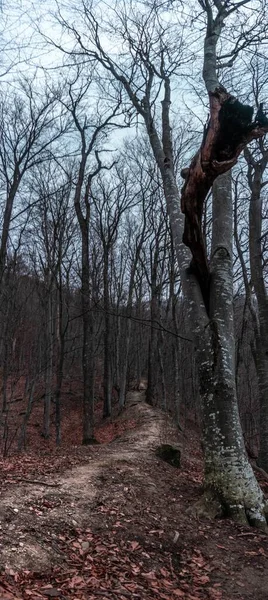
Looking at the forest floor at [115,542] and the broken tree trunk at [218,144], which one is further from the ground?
the broken tree trunk at [218,144]

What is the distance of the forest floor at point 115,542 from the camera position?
330 centimetres

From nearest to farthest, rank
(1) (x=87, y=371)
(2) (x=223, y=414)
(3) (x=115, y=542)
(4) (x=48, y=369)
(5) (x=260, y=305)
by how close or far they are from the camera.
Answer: (3) (x=115, y=542) → (2) (x=223, y=414) → (5) (x=260, y=305) → (1) (x=87, y=371) → (4) (x=48, y=369)

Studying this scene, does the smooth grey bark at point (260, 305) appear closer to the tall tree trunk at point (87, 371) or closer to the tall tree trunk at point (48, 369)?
the tall tree trunk at point (87, 371)

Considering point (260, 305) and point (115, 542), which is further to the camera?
point (260, 305)

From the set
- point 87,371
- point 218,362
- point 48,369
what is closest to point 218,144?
point 218,362

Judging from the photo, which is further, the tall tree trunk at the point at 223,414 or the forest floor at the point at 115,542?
the tall tree trunk at the point at 223,414

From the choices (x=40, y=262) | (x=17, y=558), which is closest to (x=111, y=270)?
(x=40, y=262)

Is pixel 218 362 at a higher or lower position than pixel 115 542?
higher

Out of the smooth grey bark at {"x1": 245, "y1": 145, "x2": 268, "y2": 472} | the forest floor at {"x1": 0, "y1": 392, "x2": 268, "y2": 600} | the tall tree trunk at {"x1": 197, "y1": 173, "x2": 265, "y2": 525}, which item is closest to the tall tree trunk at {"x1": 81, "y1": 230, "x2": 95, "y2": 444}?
the smooth grey bark at {"x1": 245, "y1": 145, "x2": 268, "y2": 472}

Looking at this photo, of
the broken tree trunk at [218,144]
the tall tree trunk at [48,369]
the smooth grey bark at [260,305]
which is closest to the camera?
the broken tree trunk at [218,144]

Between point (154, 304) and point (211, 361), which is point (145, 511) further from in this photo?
point (154, 304)

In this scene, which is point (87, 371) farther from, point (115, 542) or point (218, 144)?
point (218, 144)

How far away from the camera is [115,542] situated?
13.6ft

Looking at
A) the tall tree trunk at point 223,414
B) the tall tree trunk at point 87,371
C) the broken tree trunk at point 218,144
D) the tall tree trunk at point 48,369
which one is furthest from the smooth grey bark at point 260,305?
the tall tree trunk at point 48,369
